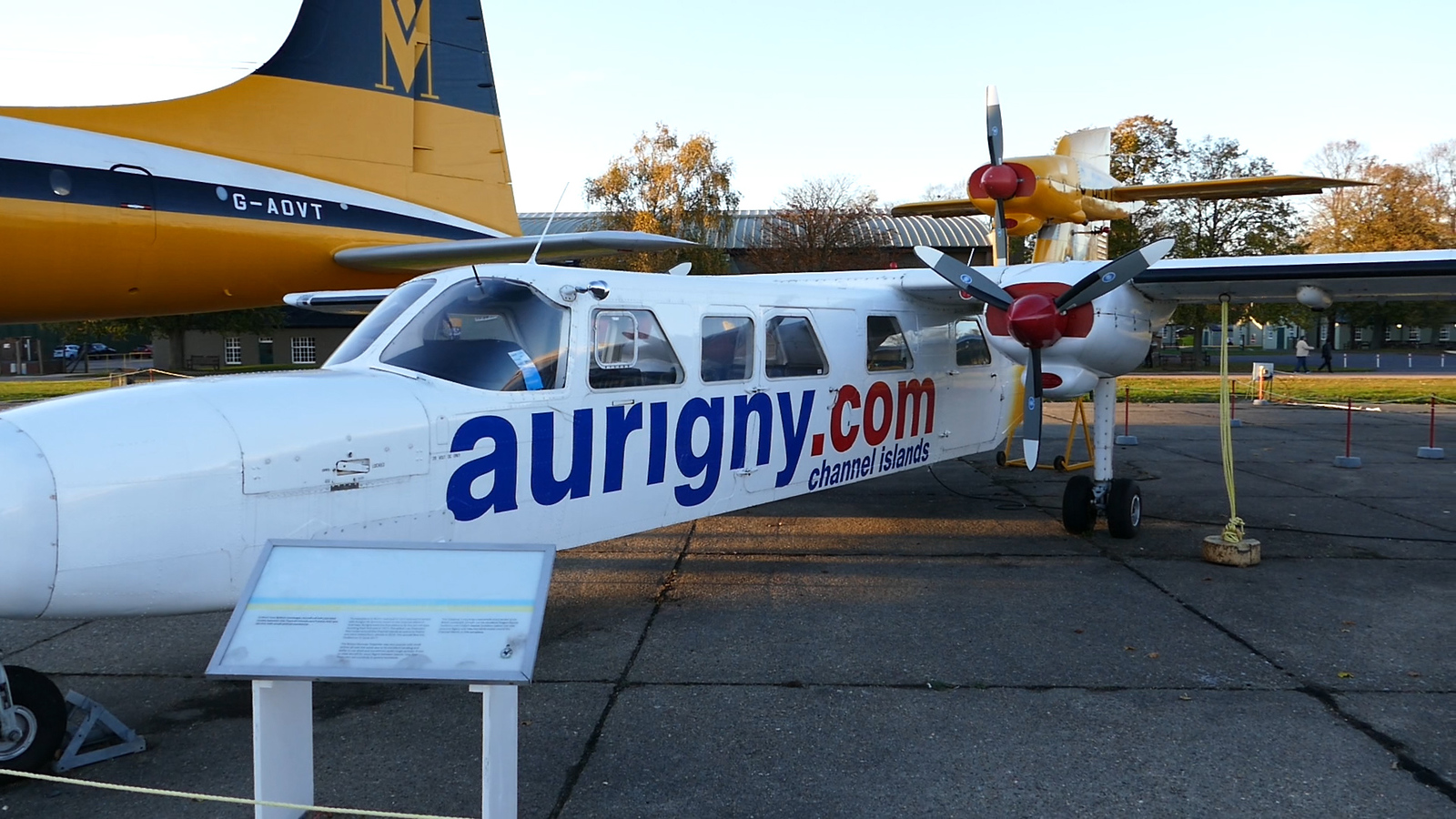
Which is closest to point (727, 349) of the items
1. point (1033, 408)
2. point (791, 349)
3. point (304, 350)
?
point (791, 349)

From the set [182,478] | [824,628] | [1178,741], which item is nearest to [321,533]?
[182,478]

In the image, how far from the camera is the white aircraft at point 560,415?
3.86 metres

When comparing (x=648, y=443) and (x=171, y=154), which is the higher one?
(x=171, y=154)

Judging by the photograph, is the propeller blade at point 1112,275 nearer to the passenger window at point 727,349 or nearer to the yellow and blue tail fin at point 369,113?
the passenger window at point 727,349

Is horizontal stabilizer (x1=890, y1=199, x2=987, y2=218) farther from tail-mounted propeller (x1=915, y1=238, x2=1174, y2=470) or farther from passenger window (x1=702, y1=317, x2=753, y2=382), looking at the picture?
passenger window (x1=702, y1=317, x2=753, y2=382)

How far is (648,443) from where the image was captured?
20.3ft

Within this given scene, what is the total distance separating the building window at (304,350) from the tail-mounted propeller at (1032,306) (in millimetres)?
48024

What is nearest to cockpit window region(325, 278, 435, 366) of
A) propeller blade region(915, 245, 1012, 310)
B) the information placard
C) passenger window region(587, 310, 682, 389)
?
passenger window region(587, 310, 682, 389)

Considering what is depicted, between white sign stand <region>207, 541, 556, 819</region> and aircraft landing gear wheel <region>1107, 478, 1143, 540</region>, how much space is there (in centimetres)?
717

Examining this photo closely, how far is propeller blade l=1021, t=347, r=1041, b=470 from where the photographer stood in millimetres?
8055

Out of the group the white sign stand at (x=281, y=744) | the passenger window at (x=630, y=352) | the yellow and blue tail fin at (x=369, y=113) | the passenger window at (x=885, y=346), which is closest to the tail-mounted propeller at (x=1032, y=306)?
the passenger window at (x=885, y=346)

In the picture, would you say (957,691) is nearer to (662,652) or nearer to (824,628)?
(824,628)

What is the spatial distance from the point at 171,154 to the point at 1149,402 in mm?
22911

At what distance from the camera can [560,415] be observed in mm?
5547
